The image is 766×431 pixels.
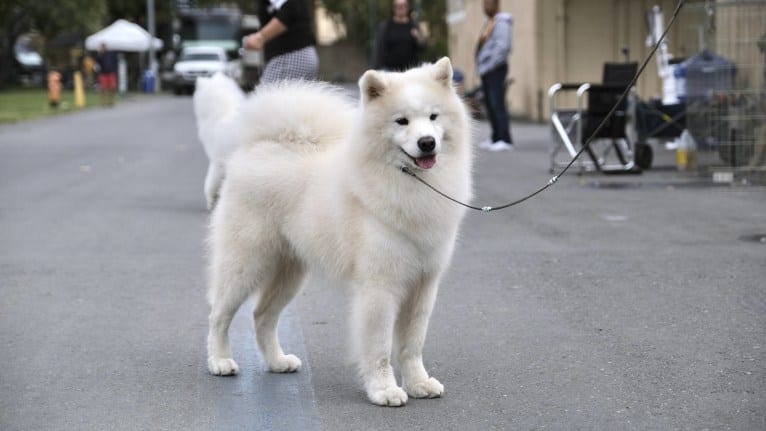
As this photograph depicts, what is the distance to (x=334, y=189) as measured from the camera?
16.1 feet

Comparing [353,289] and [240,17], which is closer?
[353,289]

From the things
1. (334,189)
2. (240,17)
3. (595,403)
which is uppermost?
(240,17)

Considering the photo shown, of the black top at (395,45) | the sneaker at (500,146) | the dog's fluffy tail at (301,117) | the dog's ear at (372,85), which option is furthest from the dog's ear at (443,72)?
the sneaker at (500,146)

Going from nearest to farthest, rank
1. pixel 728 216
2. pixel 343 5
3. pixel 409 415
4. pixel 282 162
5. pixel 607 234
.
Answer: pixel 409 415 < pixel 282 162 < pixel 607 234 < pixel 728 216 < pixel 343 5

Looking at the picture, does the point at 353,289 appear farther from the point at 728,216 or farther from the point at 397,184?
the point at 728,216

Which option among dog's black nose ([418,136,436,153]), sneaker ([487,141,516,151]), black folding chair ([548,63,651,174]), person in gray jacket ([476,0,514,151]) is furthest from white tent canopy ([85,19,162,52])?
dog's black nose ([418,136,436,153])

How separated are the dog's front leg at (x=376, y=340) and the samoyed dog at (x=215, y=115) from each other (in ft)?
16.3

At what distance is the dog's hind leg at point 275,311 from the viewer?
5367 mm

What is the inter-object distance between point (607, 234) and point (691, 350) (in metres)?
4.02

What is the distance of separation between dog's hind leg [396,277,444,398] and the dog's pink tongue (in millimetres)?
512

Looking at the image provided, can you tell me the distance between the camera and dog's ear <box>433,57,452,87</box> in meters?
4.70

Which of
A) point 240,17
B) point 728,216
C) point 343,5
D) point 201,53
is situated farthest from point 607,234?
point 343,5

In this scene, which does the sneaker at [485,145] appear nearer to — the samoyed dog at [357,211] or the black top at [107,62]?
the samoyed dog at [357,211]

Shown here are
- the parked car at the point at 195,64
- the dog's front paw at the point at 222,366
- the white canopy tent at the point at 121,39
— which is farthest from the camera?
the white canopy tent at the point at 121,39
